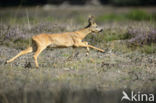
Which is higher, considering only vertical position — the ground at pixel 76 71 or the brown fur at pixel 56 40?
the brown fur at pixel 56 40

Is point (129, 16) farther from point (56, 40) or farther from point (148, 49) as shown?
point (56, 40)

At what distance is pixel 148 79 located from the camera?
8.16 m

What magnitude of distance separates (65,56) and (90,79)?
3.05 m

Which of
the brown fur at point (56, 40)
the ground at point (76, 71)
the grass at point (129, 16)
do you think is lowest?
the ground at point (76, 71)

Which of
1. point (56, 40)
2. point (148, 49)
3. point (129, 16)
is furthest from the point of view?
point (129, 16)

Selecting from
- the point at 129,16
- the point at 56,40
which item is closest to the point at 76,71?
the point at 56,40

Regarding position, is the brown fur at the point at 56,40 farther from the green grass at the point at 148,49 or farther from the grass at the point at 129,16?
the grass at the point at 129,16

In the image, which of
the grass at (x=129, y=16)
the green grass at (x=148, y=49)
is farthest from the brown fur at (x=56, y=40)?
the grass at (x=129, y=16)

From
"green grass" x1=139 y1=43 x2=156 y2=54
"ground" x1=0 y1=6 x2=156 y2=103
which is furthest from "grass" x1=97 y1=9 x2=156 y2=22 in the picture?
"green grass" x1=139 y1=43 x2=156 y2=54

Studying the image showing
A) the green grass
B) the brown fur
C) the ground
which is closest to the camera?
the ground

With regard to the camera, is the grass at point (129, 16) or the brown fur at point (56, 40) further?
the grass at point (129, 16)

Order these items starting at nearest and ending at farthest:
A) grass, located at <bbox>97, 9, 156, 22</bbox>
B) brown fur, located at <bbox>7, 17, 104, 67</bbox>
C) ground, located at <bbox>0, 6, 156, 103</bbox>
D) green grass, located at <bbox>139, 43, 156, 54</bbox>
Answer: ground, located at <bbox>0, 6, 156, 103</bbox>, brown fur, located at <bbox>7, 17, 104, 67</bbox>, green grass, located at <bbox>139, 43, 156, 54</bbox>, grass, located at <bbox>97, 9, 156, 22</bbox>

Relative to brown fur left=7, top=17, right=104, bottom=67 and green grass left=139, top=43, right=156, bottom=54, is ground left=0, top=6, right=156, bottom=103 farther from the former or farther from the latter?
brown fur left=7, top=17, right=104, bottom=67

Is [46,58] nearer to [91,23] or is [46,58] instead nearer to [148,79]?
[91,23]
